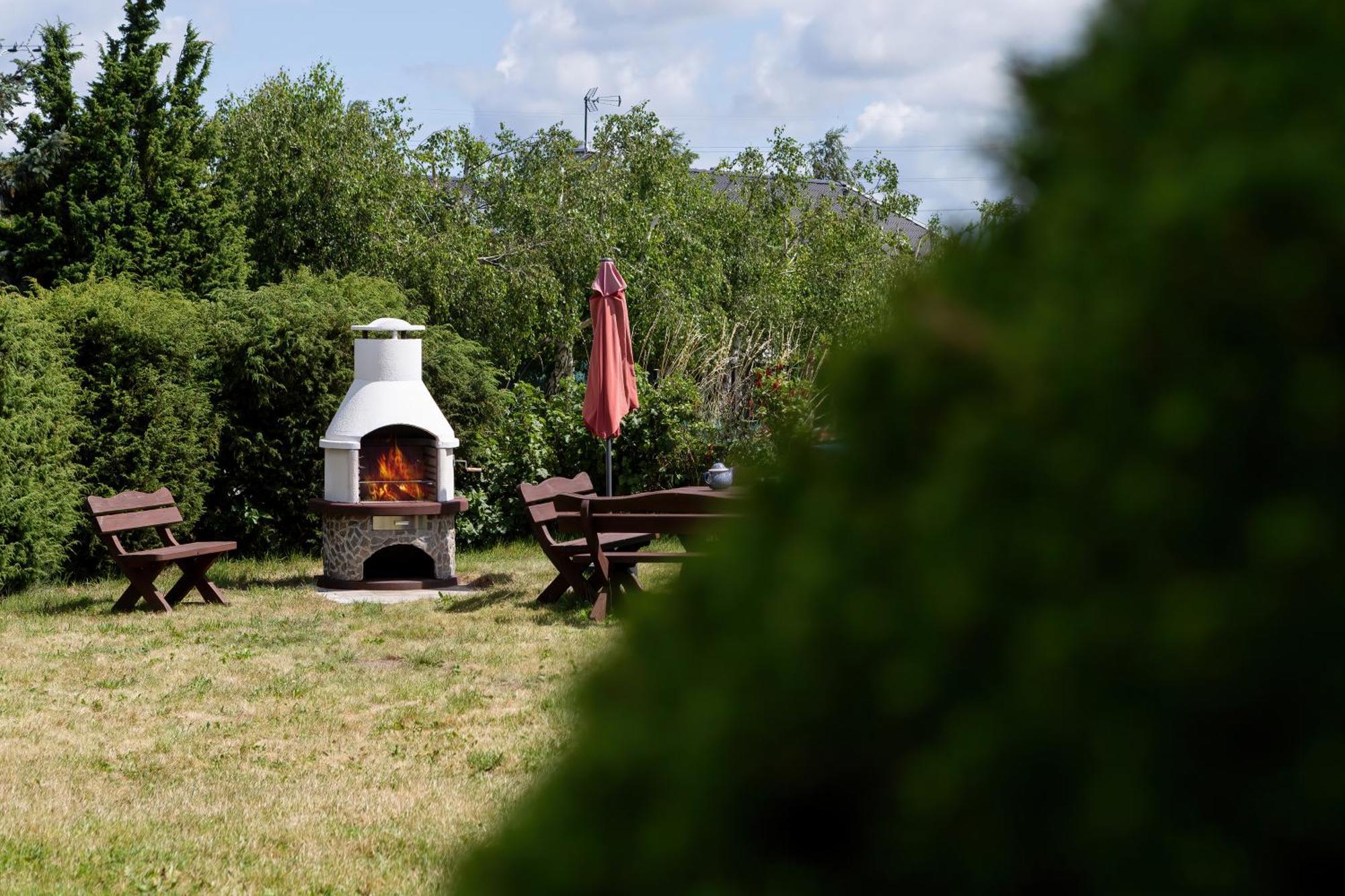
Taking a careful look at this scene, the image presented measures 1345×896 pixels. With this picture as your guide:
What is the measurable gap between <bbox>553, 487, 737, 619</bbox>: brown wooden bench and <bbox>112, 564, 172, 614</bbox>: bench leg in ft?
9.78

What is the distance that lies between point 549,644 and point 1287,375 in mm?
8336

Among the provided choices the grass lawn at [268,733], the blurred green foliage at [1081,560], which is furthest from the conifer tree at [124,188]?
the blurred green foliage at [1081,560]

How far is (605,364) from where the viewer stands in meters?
10.9

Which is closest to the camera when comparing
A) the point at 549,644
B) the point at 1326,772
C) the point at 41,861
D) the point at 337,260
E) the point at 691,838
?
the point at 1326,772

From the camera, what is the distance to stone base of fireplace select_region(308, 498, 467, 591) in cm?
1083

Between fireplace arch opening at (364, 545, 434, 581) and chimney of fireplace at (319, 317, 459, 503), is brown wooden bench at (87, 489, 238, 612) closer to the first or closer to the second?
chimney of fireplace at (319, 317, 459, 503)

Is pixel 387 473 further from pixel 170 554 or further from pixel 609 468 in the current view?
pixel 170 554

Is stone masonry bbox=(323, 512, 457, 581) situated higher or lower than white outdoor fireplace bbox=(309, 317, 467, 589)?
lower

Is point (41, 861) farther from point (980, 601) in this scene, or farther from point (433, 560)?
point (433, 560)

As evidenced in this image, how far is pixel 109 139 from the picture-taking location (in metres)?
18.4

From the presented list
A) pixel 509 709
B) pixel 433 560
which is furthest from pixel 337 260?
pixel 509 709

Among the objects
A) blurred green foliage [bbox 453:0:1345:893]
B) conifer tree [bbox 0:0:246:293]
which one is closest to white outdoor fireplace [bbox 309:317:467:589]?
conifer tree [bbox 0:0:246:293]

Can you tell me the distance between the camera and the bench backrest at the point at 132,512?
32.6ft

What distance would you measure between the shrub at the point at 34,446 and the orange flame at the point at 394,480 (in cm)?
235
